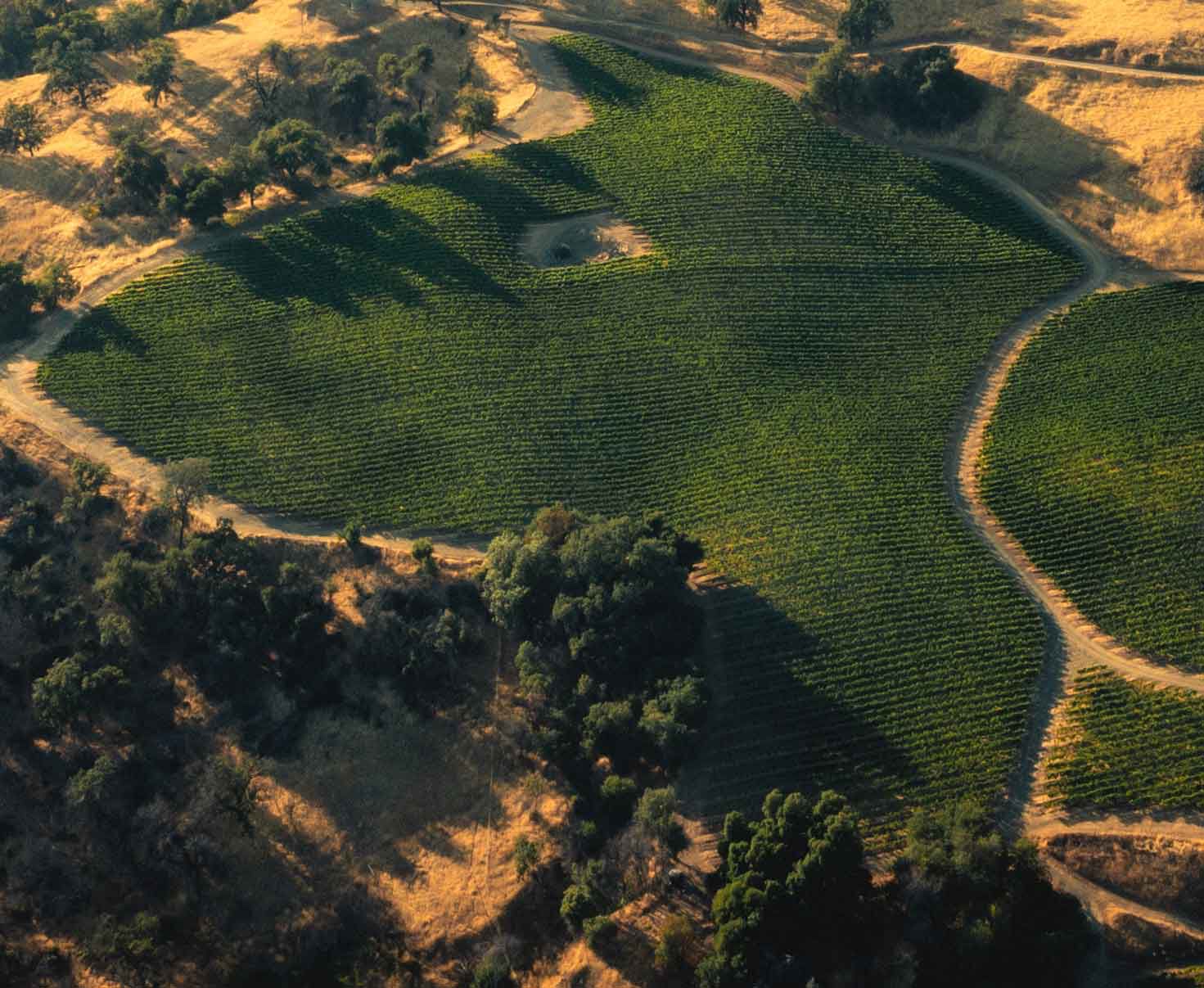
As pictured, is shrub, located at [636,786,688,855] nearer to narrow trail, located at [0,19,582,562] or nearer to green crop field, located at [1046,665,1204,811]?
green crop field, located at [1046,665,1204,811]

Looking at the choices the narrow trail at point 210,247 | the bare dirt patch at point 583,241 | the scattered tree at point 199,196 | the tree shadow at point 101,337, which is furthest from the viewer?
the scattered tree at point 199,196

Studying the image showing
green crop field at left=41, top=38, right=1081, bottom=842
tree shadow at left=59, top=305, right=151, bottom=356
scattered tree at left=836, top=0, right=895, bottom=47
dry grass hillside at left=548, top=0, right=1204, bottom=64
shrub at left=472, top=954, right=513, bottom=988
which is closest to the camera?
shrub at left=472, top=954, right=513, bottom=988

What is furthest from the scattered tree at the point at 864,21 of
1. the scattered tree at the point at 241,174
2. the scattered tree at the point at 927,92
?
the scattered tree at the point at 241,174

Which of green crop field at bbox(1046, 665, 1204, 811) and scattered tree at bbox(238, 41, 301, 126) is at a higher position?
scattered tree at bbox(238, 41, 301, 126)

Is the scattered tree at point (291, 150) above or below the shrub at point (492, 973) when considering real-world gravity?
above

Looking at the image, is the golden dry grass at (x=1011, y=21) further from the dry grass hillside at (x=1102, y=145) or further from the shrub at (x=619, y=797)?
the shrub at (x=619, y=797)

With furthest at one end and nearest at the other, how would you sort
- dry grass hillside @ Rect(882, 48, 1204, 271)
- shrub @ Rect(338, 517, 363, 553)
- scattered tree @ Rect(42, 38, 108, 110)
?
scattered tree @ Rect(42, 38, 108, 110)
dry grass hillside @ Rect(882, 48, 1204, 271)
shrub @ Rect(338, 517, 363, 553)

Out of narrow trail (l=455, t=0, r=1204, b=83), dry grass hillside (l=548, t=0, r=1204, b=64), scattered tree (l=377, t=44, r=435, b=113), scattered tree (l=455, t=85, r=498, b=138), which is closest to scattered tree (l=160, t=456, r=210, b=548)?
scattered tree (l=455, t=85, r=498, b=138)
